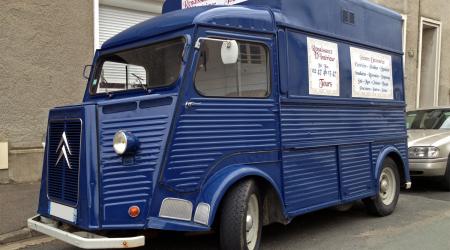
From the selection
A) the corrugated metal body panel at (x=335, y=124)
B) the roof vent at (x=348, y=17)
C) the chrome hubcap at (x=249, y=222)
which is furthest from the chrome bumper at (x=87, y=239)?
the roof vent at (x=348, y=17)

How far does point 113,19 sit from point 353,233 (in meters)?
6.65

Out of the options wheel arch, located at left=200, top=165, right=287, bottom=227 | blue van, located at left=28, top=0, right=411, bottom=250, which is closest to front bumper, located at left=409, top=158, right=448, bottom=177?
blue van, located at left=28, top=0, right=411, bottom=250

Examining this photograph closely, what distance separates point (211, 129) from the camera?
A: 15.5 feet

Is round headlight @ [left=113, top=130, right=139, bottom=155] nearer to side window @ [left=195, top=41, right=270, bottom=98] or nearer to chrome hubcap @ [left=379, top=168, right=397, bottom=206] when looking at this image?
side window @ [left=195, top=41, right=270, bottom=98]

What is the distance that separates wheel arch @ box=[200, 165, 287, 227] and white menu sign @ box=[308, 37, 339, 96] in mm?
1290

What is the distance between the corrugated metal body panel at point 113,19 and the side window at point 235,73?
5.75 meters

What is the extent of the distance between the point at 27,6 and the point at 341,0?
547 centimetres

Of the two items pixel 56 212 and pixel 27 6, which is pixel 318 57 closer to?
pixel 56 212

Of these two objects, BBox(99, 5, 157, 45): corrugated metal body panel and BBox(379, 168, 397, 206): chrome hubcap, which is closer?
BBox(379, 168, 397, 206): chrome hubcap

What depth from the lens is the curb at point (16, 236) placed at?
19.1 ft

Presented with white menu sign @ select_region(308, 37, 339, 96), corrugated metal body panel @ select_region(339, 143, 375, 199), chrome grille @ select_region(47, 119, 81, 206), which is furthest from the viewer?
corrugated metal body panel @ select_region(339, 143, 375, 199)

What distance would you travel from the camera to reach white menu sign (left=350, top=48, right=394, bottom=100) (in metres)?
6.77

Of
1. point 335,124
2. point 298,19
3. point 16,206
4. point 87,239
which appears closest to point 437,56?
point 335,124

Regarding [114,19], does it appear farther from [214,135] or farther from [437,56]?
[437,56]
